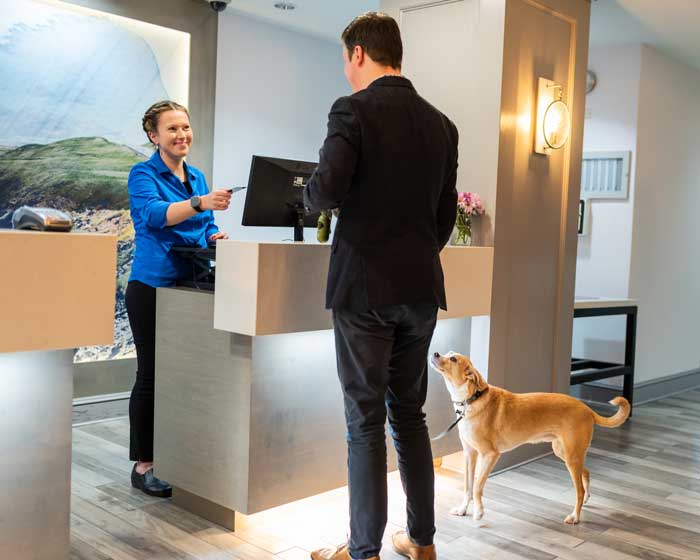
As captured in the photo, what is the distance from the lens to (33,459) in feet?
6.40

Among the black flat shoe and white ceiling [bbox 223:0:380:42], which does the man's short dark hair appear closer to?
the black flat shoe

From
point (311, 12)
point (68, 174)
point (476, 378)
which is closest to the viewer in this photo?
point (476, 378)

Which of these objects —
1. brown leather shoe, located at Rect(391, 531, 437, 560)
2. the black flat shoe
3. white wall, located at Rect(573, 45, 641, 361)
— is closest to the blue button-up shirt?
the black flat shoe

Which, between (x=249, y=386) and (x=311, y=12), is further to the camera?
(x=311, y=12)

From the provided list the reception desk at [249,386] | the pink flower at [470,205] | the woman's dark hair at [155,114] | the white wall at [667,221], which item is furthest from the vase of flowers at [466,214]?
the white wall at [667,221]

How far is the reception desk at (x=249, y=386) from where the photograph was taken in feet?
8.02

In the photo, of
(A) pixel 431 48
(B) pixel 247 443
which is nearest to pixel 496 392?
(B) pixel 247 443

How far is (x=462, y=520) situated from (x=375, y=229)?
138cm

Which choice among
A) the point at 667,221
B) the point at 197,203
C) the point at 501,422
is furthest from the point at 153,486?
the point at 667,221

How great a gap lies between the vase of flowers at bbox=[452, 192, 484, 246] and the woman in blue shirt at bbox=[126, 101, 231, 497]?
3.21 ft

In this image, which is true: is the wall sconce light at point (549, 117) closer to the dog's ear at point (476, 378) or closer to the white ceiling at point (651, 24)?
the white ceiling at point (651, 24)

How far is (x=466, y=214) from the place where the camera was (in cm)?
326

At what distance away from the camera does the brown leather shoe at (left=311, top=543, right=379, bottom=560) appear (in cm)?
234

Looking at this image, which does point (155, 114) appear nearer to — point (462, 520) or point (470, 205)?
point (470, 205)
